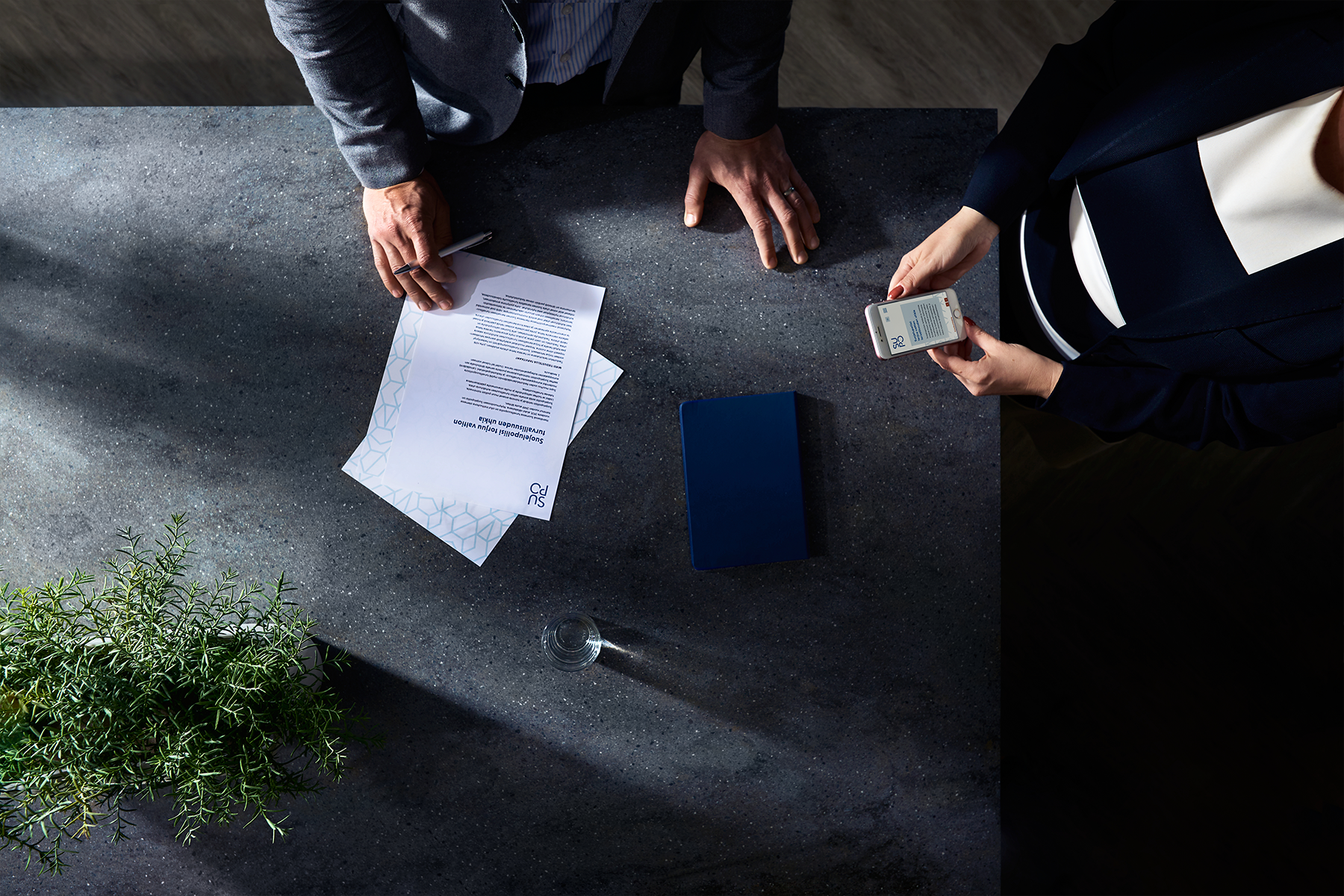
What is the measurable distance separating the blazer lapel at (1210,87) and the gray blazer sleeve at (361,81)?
922 millimetres

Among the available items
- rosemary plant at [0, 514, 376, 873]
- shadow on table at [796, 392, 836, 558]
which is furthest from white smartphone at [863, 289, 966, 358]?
rosemary plant at [0, 514, 376, 873]

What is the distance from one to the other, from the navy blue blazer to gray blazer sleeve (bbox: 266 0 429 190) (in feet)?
2.61

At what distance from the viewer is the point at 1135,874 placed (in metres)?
1.68

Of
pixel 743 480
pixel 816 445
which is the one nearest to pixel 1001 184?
pixel 816 445

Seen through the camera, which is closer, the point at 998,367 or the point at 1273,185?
the point at 1273,185

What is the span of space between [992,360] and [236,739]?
3.51 feet

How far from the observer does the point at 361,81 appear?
0.95 m

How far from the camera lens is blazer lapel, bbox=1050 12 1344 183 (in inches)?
34.1

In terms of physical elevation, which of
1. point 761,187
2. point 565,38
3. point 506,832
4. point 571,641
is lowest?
point 506,832

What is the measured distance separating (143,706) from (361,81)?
79 cm

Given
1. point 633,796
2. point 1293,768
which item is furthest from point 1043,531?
point 633,796

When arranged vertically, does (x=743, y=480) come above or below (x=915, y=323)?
below

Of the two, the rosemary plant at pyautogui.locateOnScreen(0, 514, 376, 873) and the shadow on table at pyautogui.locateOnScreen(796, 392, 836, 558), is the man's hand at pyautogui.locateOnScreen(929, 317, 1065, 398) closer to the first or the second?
the shadow on table at pyautogui.locateOnScreen(796, 392, 836, 558)

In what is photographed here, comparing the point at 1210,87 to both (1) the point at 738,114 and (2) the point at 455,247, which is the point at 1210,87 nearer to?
(1) the point at 738,114
